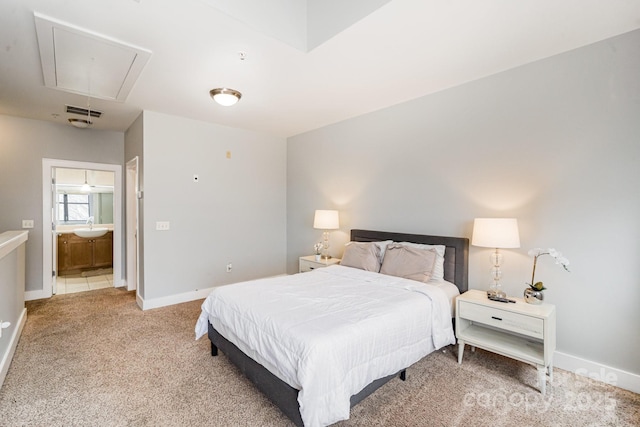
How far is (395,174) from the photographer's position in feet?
12.1

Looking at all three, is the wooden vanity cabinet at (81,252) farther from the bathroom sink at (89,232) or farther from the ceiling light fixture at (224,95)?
the ceiling light fixture at (224,95)

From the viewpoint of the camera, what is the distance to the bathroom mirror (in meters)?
6.02

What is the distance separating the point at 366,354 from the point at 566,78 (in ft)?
9.12

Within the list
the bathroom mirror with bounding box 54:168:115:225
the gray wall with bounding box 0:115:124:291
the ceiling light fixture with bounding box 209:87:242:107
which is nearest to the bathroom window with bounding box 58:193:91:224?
the bathroom mirror with bounding box 54:168:115:225

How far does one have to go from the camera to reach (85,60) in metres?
2.49

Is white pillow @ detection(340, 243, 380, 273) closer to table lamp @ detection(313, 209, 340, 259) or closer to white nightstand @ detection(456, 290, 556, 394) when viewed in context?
table lamp @ detection(313, 209, 340, 259)

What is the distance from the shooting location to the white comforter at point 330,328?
161 centimetres

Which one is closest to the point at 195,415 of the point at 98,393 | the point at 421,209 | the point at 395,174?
the point at 98,393

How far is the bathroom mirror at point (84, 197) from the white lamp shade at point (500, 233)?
6.79 metres

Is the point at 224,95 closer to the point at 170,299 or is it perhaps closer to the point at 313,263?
the point at 313,263

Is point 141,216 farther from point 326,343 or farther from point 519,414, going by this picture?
point 519,414

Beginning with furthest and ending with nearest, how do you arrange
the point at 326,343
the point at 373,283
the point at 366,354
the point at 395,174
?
the point at 395,174 < the point at 373,283 < the point at 366,354 < the point at 326,343

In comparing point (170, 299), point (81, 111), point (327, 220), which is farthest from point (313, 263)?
point (81, 111)

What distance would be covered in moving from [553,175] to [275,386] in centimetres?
280
